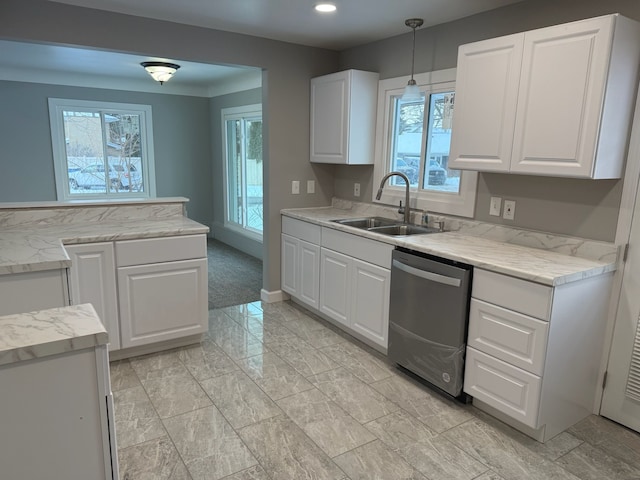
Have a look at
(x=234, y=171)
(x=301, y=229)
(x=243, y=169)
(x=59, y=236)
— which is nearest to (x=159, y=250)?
(x=59, y=236)

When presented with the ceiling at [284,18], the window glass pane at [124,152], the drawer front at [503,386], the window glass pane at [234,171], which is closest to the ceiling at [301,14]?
the ceiling at [284,18]

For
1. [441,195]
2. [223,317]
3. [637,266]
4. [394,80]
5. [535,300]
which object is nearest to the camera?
[535,300]

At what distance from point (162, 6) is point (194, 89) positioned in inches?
162

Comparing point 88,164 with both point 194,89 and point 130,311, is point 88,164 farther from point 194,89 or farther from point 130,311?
point 130,311

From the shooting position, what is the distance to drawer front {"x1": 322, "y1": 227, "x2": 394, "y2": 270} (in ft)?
9.76

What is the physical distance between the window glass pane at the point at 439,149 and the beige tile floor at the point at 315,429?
1.35 m

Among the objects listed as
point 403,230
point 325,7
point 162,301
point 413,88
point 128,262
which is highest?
point 325,7

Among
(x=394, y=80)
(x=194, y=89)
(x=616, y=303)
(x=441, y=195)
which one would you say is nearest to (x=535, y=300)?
(x=616, y=303)

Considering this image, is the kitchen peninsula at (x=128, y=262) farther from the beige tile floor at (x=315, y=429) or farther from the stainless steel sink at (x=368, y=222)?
the stainless steel sink at (x=368, y=222)

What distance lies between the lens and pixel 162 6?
2941mm

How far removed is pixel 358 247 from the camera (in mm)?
3217

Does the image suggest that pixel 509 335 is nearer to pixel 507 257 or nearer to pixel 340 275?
pixel 507 257

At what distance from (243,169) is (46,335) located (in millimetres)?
5492

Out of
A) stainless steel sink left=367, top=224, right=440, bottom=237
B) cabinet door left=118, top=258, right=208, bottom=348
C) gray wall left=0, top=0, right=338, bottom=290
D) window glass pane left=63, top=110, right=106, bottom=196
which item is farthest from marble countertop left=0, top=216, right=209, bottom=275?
window glass pane left=63, top=110, right=106, bottom=196
